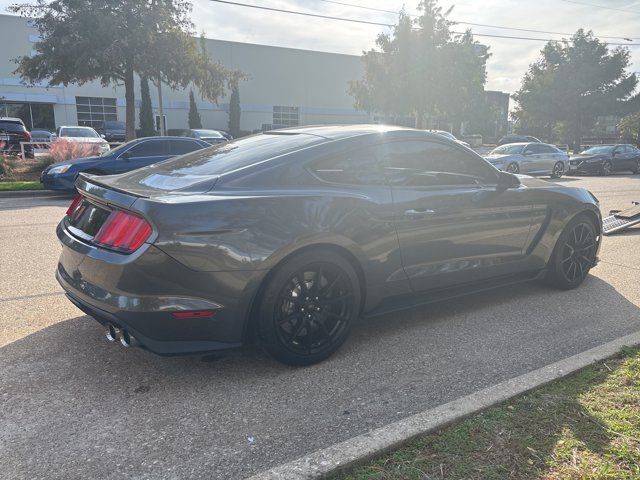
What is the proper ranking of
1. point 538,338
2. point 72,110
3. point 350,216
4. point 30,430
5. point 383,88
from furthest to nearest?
point 72,110
point 383,88
point 538,338
point 350,216
point 30,430

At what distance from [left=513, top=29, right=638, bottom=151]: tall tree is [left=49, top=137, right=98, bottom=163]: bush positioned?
4195 cm

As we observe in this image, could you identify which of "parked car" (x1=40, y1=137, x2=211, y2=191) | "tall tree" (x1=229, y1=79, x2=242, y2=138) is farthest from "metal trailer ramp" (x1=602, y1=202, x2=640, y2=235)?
"tall tree" (x1=229, y1=79, x2=242, y2=138)

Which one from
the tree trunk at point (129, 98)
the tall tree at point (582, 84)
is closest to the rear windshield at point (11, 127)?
the tree trunk at point (129, 98)

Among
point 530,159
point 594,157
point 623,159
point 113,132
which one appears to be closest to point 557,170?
point 530,159

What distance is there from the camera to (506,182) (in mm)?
4617

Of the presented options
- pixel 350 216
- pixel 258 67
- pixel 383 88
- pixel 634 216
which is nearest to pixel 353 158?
pixel 350 216

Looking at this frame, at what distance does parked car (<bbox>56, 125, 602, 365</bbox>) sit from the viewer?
9.85ft

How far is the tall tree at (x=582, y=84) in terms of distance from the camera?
44844 millimetres

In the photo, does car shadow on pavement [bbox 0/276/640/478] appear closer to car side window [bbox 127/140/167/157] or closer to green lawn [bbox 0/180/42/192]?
car side window [bbox 127/140/167/157]

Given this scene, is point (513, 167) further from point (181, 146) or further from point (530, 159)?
point (181, 146)

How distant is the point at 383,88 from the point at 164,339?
36.4 metres

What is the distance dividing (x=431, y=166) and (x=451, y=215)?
1.42ft

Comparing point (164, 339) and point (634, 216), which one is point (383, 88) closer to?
point (634, 216)

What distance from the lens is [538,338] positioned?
409 centimetres
